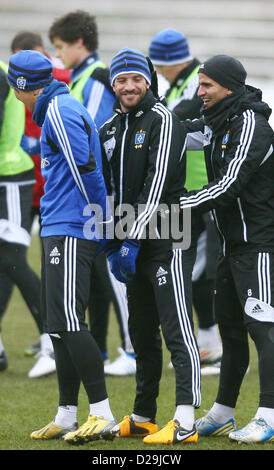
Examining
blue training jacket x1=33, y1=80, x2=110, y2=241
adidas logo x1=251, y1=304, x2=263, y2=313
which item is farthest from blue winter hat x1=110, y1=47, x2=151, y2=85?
adidas logo x1=251, y1=304, x2=263, y2=313

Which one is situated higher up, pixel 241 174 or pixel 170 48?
pixel 170 48

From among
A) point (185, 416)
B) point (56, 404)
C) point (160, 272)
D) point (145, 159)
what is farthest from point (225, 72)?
point (56, 404)

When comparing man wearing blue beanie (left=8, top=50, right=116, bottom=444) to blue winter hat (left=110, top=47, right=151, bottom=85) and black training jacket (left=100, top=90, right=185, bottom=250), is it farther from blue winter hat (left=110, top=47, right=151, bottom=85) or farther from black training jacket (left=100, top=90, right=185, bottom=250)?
blue winter hat (left=110, top=47, right=151, bottom=85)

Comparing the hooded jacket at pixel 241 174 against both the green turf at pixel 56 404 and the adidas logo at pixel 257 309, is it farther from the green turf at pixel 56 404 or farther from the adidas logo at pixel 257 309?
the green turf at pixel 56 404

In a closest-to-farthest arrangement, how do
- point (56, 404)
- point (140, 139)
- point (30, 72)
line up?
point (140, 139), point (30, 72), point (56, 404)

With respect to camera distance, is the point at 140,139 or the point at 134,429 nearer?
the point at 140,139

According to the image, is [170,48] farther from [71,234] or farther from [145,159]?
[71,234]

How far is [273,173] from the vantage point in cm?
461

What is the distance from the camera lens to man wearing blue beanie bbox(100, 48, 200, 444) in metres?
4.52

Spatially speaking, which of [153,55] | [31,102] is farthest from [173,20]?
[31,102]

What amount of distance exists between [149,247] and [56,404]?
143cm

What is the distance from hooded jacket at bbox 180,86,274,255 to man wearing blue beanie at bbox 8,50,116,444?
0.50 m

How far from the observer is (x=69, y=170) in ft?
14.9
